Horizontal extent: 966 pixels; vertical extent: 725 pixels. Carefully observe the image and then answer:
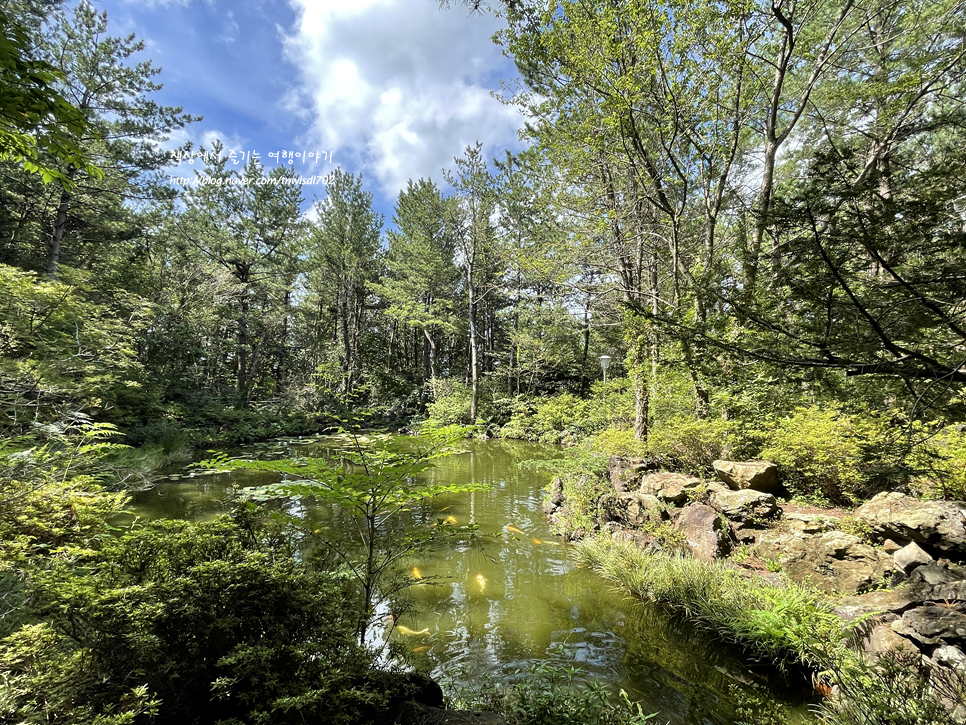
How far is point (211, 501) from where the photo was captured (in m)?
7.45

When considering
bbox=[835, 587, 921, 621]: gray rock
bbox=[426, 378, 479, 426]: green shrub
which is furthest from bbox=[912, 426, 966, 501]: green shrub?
bbox=[426, 378, 479, 426]: green shrub

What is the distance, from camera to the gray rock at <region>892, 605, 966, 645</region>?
8.41 feet

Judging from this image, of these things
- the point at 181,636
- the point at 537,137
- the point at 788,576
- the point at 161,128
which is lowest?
the point at 788,576

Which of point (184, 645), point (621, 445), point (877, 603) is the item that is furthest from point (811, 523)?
point (184, 645)

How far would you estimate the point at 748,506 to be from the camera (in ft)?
15.8

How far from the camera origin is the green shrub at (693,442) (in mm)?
6156

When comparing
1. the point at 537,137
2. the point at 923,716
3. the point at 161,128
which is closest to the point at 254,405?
the point at 161,128

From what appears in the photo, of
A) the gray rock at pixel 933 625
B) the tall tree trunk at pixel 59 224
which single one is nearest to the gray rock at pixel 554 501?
the gray rock at pixel 933 625

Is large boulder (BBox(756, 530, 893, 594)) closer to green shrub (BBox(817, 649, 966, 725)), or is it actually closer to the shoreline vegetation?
the shoreline vegetation

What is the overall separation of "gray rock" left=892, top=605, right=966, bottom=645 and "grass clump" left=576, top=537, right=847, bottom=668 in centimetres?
42

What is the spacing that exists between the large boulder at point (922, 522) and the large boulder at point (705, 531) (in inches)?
52.3

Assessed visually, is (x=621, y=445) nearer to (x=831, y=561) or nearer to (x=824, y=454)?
(x=824, y=454)

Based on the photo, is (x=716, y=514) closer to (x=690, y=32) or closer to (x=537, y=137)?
(x=690, y=32)

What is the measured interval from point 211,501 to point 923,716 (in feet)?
31.3
